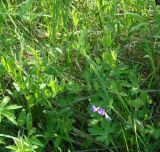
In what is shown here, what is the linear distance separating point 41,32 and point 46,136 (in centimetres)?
80

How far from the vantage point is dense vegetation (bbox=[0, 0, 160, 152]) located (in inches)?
75.1

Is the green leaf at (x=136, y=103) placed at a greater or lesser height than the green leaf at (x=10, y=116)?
lesser

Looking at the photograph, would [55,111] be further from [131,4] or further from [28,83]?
[131,4]

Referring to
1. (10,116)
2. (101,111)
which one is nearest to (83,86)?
(101,111)

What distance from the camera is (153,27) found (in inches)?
91.9

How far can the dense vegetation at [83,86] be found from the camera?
1907mm

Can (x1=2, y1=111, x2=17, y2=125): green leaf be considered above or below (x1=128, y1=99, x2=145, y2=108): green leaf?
above

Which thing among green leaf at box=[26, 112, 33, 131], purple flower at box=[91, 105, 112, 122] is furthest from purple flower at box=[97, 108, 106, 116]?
green leaf at box=[26, 112, 33, 131]

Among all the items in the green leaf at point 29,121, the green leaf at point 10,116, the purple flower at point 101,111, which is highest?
the green leaf at point 10,116

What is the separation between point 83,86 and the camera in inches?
81.4

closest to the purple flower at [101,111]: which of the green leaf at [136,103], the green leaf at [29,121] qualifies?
the green leaf at [136,103]

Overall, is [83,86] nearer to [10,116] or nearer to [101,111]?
Answer: [101,111]

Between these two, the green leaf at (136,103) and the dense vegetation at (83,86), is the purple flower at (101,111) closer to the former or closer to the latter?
the dense vegetation at (83,86)

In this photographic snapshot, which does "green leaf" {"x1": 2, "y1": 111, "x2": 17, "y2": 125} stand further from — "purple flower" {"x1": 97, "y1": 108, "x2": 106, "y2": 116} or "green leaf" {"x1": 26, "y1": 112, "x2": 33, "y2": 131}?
"purple flower" {"x1": 97, "y1": 108, "x2": 106, "y2": 116}
